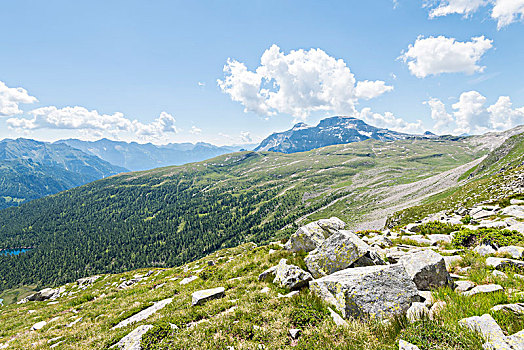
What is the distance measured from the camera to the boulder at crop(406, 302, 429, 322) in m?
6.34

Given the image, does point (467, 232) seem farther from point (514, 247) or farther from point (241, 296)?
point (241, 296)

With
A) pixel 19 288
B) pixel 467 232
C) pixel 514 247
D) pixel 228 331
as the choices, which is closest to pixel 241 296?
pixel 228 331

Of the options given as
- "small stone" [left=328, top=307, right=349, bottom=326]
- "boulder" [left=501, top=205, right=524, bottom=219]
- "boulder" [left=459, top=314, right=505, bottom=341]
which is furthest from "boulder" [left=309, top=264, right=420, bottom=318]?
"boulder" [left=501, top=205, right=524, bottom=219]

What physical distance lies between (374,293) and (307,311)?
2.72 meters

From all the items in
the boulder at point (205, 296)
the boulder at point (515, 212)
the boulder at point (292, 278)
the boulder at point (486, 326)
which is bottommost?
the boulder at point (205, 296)

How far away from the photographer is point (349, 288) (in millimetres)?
7980

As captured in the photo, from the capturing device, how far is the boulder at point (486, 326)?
4.61 metres

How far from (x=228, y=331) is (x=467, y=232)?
17.2m

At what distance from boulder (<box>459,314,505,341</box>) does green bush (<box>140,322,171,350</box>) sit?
10.4 meters

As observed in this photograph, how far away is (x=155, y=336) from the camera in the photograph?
870cm

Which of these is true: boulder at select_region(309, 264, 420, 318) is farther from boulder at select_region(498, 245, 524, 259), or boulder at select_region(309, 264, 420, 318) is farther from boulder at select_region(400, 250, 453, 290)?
boulder at select_region(498, 245, 524, 259)

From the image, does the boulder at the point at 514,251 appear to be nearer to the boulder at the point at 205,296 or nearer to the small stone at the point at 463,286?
the small stone at the point at 463,286

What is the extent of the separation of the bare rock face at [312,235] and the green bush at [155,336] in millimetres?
10775

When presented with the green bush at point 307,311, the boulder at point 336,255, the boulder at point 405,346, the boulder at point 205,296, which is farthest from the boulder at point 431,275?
the boulder at point 205,296
